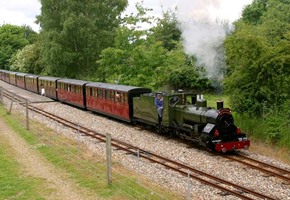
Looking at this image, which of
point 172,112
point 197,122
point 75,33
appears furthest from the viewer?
point 75,33

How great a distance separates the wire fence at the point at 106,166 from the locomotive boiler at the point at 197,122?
8.82 ft

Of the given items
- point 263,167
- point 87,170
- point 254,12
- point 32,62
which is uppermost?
point 254,12

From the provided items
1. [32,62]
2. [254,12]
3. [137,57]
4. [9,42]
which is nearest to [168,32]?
[254,12]

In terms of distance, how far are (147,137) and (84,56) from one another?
80.9 feet

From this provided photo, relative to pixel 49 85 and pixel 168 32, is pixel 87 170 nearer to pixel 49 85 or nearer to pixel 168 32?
pixel 49 85

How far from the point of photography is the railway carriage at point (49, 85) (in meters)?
36.1

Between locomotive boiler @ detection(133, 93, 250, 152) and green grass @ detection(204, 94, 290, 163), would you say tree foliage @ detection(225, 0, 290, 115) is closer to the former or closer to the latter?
green grass @ detection(204, 94, 290, 163)

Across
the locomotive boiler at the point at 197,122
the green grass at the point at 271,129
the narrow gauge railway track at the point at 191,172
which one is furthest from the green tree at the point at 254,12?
the narrow gauge railway track at the point at 191,172

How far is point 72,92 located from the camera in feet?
103

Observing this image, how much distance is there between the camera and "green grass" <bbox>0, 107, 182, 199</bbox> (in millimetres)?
10712

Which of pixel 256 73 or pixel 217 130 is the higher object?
pixel 256 73

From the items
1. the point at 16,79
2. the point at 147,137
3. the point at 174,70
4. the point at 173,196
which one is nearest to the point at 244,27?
the point at 147,137

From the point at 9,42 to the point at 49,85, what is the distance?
237 feet

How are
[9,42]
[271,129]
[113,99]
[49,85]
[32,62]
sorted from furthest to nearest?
[9,42]
[32,62]
[49,85]
[113,99]
[271,129]
